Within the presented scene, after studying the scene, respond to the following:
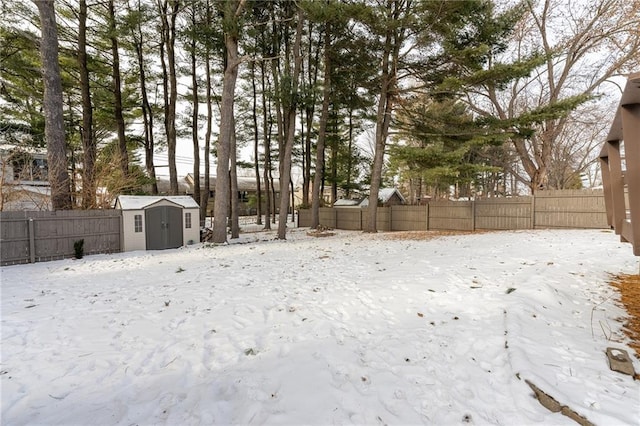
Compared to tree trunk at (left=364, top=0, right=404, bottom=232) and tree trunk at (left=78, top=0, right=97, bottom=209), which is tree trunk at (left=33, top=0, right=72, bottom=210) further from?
Result: tree trunk at (left=364, top=0, right=404, bottom=232)

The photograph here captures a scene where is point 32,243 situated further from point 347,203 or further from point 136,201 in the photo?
point 347,203

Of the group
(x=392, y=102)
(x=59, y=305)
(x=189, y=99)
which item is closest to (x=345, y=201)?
(x=392, y=102)

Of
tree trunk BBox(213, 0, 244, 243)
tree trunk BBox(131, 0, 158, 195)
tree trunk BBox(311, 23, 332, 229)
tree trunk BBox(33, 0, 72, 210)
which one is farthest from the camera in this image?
tree trunk BBox(131, 0, 158, 195)

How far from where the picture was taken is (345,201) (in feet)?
68.9

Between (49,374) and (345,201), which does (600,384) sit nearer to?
(49,374)

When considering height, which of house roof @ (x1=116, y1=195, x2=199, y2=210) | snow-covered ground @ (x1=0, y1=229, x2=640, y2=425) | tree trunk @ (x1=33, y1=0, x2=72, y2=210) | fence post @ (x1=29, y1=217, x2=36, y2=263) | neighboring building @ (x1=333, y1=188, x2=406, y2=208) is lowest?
snow-covered ground @ (x1=0, y1=229, x2=640, y2=425)

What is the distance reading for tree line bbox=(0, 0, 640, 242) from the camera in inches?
402

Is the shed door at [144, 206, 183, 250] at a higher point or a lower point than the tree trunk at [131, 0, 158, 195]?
lower

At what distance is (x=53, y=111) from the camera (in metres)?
9.00

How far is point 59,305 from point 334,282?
4075 mm

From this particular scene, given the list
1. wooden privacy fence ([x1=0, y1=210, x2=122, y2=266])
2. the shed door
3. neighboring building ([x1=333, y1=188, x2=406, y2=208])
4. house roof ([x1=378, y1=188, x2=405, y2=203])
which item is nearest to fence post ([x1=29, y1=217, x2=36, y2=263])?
wooden privacy fence ([x1=0, y1=210, x2=122, y2=266])

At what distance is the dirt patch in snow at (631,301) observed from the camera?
2.78m

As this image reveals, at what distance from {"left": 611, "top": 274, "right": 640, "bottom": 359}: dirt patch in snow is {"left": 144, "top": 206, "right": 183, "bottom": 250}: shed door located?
36.4ft

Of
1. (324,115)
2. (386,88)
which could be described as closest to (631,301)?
(386,88)
